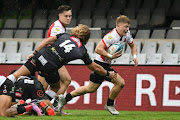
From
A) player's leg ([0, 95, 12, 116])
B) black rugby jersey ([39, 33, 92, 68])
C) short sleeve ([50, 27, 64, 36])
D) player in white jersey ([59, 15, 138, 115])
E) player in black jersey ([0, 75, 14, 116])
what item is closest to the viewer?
player's leg ([0, 95, 12, 116])

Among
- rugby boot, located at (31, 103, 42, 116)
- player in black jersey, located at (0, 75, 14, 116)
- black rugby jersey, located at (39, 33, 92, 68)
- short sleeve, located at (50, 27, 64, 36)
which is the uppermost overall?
short sleeve, located at (50, 27, 64, 36)

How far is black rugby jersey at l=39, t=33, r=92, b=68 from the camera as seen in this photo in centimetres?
813

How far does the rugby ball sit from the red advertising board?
333 centimetres

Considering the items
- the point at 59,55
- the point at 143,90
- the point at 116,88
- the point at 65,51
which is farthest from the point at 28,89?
the point at 143,90

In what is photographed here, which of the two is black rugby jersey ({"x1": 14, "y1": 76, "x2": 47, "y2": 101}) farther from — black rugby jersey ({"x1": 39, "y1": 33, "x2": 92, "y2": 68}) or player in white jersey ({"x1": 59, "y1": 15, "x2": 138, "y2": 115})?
player in white jersey ({"x1": 59, "y1": 15, "x2": 138, "y2": 115})

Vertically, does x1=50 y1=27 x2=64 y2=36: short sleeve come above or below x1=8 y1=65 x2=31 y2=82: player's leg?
above

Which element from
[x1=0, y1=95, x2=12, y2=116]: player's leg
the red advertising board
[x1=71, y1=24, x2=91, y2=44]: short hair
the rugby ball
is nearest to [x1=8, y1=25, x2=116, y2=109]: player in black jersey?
[x1=71, y1=24, x2=91, y2=44]: short hair

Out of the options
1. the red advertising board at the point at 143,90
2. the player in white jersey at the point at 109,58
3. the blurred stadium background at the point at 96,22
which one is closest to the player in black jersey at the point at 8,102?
the player in white jersey at the point at 109,58

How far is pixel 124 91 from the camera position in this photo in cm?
1252

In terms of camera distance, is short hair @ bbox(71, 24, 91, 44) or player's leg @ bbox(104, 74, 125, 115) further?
player's leg @ bbox(104, 74, 125, 115)

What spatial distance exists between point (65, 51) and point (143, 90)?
4.66m

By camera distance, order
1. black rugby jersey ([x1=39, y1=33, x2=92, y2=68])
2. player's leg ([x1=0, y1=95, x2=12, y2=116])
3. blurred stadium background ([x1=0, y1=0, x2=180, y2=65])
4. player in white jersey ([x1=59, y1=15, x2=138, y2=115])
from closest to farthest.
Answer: player's leg ([x1=0, y1=95, x2=12, y2=116]) → black rugby jersey ([x1=39, y1=33, x2=92, y2=68]) → player in white jersey ([x1=59, y1=15, x2=138, y2=115]) → blurred stadium background ([x1=0, y1=0, x2=180, y2=65])

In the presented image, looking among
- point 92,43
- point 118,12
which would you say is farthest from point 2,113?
point 118,12

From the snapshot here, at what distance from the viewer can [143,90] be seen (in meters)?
12.3
